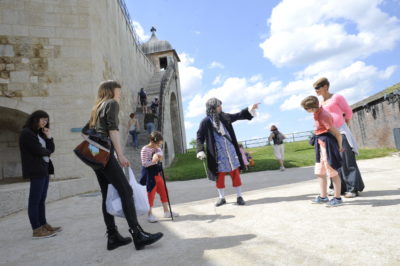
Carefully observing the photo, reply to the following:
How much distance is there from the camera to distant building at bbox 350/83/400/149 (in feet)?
33.7

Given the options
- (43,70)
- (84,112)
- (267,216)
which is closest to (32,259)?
(267,216)

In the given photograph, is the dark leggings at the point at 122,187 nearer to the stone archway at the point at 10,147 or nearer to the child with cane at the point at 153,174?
the child with cane at the point at 153,174

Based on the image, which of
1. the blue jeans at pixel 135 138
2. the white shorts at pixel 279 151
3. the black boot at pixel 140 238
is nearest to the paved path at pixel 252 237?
the black boot at pixel 140 238

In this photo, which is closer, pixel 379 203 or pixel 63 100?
pixel 379 203

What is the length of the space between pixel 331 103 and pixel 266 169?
5745 millimetres

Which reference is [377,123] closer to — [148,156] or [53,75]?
[148,156]

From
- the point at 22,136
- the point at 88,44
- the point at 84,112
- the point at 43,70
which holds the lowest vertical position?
the point at 22,136

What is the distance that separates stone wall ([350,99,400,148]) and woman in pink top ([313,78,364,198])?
8667mm

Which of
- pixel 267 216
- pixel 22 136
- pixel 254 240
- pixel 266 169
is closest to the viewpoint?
pixel 254 240

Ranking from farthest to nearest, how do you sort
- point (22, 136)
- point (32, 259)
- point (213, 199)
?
point (213, 199)
point (22, 136)
point (32, 259)

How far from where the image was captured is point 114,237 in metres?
2.55

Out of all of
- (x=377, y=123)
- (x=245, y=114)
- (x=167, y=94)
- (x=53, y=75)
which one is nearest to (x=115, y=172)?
(x=245, y=114)

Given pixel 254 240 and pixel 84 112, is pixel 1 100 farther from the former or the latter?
pixel 254 240

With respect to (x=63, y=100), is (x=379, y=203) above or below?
below
